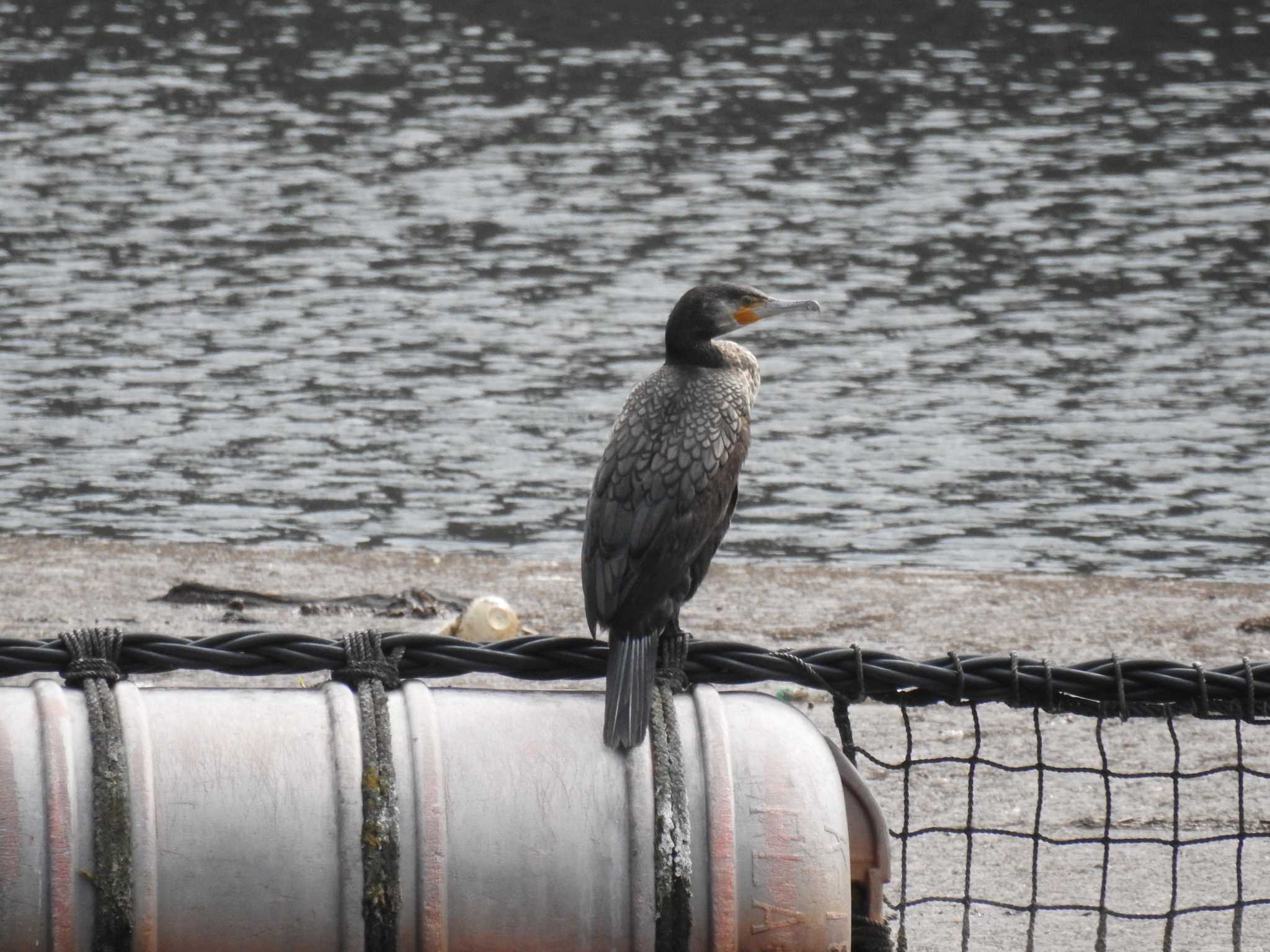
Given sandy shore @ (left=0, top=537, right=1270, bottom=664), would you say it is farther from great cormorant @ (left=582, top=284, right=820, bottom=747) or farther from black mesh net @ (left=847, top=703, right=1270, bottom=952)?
great cormorant @ (left=582, top=284, right=820, bottom=747)

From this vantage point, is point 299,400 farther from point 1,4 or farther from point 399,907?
point 1,4

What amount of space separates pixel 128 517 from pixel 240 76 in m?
13.3

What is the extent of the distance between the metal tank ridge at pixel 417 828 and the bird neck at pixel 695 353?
4.47 ft

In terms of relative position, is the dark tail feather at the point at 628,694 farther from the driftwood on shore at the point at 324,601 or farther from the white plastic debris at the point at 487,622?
the driftwood on shore at the point at 324,601

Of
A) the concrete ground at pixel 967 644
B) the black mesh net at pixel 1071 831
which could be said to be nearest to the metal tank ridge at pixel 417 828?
the black mesh net at pixel 1071 831

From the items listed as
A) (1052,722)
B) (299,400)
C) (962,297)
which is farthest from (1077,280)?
(1052,722)

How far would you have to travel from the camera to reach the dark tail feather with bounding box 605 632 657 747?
2.79m

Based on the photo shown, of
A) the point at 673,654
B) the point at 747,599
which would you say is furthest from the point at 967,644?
the point at 673,654

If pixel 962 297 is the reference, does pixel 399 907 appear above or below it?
above

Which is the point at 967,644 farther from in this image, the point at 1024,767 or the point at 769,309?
the point at 1024,767

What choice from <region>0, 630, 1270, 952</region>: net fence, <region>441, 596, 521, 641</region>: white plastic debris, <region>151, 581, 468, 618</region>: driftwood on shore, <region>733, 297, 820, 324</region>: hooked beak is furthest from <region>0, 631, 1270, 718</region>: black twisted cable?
<region>151, 581, 468, 618</region>: driftwood on shore

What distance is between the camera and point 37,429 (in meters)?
10.4

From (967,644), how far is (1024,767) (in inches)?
106

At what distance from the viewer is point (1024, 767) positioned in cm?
360
